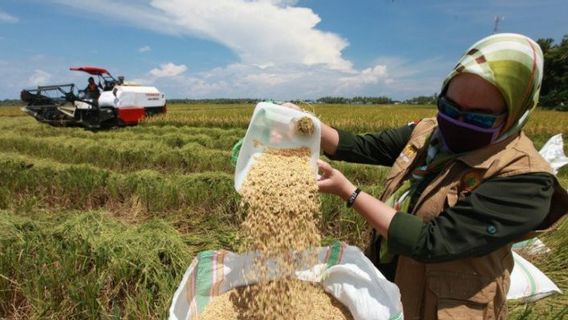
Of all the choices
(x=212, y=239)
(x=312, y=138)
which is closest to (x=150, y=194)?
(x=212, y=239)

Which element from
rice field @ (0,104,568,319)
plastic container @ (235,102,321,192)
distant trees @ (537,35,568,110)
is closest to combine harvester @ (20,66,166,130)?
rice field @ (0,104,568,319)

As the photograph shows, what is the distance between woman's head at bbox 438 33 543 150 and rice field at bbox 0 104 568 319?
0.82 meters

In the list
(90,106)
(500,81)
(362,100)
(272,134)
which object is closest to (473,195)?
(500,81)

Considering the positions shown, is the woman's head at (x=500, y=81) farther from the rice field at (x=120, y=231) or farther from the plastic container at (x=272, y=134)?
the rice field at (x=120, y=231)

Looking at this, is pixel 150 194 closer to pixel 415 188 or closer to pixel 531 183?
pixel 415 188

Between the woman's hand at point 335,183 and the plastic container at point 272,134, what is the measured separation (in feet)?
0.69

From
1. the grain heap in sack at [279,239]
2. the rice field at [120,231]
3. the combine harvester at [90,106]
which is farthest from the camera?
the combine harvester at [90,106]

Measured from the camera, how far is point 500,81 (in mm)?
1173

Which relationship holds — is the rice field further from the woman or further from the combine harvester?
the combine harvester

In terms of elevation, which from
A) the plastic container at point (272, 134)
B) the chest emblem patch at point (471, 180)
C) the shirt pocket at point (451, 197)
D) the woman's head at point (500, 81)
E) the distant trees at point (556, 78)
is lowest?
the shirt pocket at point (451, 197)

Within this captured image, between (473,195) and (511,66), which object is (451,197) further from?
(511,66)

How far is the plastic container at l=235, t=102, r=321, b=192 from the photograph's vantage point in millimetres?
1756

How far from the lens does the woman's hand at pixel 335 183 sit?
4.70 ft

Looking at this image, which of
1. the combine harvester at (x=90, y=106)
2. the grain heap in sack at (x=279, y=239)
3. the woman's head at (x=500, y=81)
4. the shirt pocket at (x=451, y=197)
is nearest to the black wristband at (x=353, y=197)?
the grain heap in sack at (x=279, y=239)
